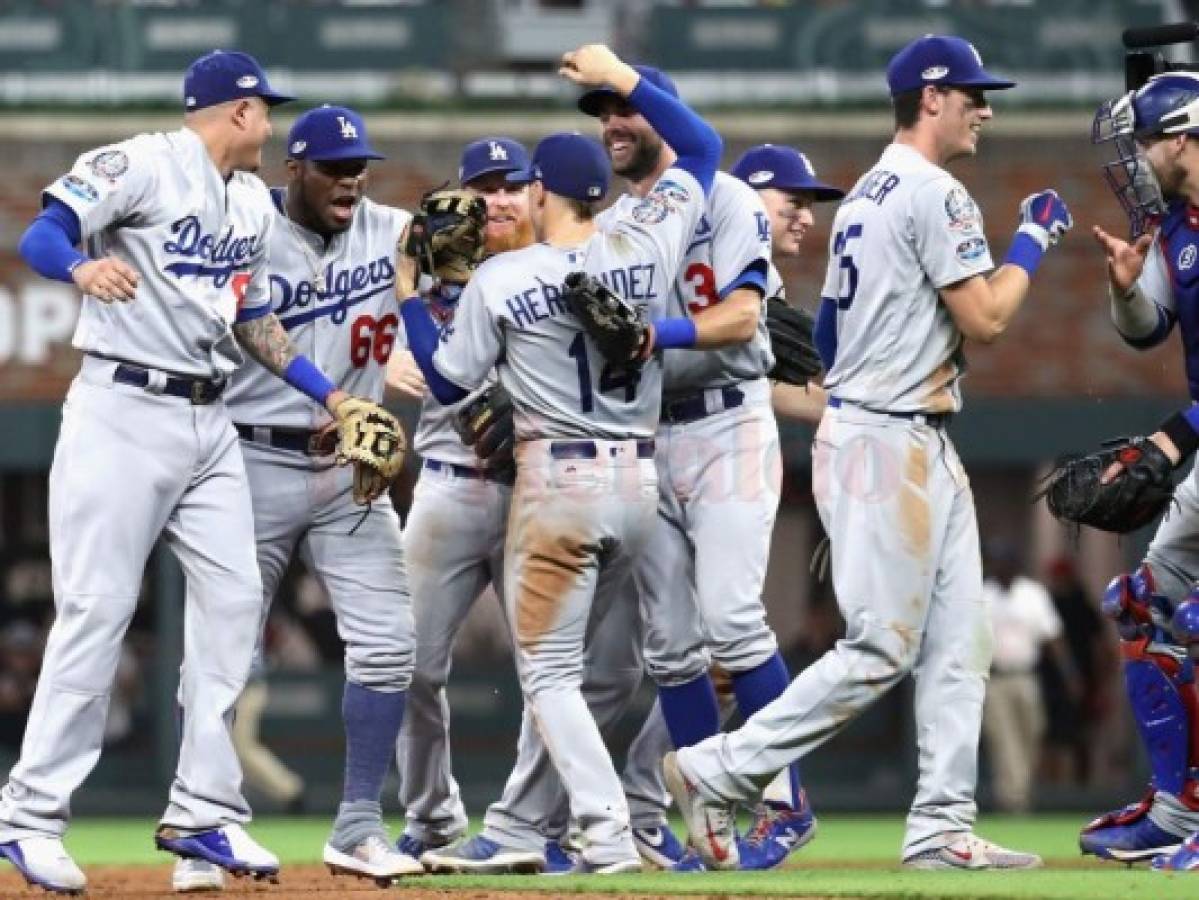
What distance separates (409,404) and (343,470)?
25.9 feet

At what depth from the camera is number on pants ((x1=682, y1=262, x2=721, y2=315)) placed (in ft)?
28.0

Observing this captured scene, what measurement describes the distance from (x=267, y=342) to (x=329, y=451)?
0.46 meters

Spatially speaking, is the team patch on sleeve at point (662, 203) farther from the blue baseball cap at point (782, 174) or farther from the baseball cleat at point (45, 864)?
the baseball cleat at point (45, 864)

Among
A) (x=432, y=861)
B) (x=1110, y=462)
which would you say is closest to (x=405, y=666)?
(x=432, y=861)

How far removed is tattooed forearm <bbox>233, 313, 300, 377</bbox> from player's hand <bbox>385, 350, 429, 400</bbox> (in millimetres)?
816

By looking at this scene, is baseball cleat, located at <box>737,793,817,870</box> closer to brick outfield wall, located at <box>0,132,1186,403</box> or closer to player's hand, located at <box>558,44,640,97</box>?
player's hand, located at <box>558,44,640,97</box>

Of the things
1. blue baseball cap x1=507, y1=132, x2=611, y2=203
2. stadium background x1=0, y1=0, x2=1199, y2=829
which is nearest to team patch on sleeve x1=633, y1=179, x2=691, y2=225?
blue baseball cap x1=507, y1=132, x2=611, y2=203

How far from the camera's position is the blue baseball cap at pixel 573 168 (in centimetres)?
813

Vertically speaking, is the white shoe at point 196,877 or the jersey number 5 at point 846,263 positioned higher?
the jersey number 5 at point 846,263

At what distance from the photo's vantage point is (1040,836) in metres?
13.8

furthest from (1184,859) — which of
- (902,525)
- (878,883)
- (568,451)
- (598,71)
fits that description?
(598,71)

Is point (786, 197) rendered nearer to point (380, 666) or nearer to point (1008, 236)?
point (380, 666)

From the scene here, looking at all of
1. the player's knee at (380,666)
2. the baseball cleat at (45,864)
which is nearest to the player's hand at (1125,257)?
the player's knee at (380,666)

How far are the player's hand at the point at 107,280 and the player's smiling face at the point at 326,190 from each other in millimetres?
1320
